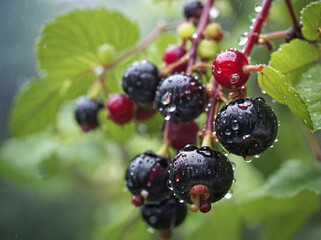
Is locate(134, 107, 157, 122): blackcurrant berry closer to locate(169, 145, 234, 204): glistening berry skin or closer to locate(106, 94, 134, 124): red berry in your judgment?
locate(106, 94, 134, 124): red berry

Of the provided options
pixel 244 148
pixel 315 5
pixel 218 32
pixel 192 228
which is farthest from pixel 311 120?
pixel 192 228

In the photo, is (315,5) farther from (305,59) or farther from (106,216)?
(106,216)

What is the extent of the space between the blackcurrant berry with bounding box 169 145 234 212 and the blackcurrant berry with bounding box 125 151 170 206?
0.39 feet

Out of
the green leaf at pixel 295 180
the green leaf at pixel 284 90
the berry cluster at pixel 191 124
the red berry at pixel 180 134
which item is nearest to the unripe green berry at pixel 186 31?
the berry cluster at pixel 191 124

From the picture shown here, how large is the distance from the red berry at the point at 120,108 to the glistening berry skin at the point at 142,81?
119 millimetres

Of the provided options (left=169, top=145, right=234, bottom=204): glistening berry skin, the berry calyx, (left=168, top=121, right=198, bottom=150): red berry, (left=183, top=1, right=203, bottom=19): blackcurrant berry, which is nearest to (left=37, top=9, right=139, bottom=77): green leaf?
(left=183, top=1, right=203, bottom=19): blackcurrant berry

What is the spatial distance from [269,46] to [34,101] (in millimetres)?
937

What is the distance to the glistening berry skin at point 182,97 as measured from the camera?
810 millimetres

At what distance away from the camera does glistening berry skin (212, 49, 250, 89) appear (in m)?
Answer: 0.73

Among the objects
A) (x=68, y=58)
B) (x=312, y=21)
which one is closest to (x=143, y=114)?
(x=68, y=58)

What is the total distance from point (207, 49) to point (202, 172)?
403 mm

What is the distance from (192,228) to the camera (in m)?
1.64

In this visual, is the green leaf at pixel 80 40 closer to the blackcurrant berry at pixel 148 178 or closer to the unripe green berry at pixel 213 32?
the unripe green berry at pixel 213 32

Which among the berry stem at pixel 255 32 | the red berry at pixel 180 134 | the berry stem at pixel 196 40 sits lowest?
the red berry at pixel 180 134
